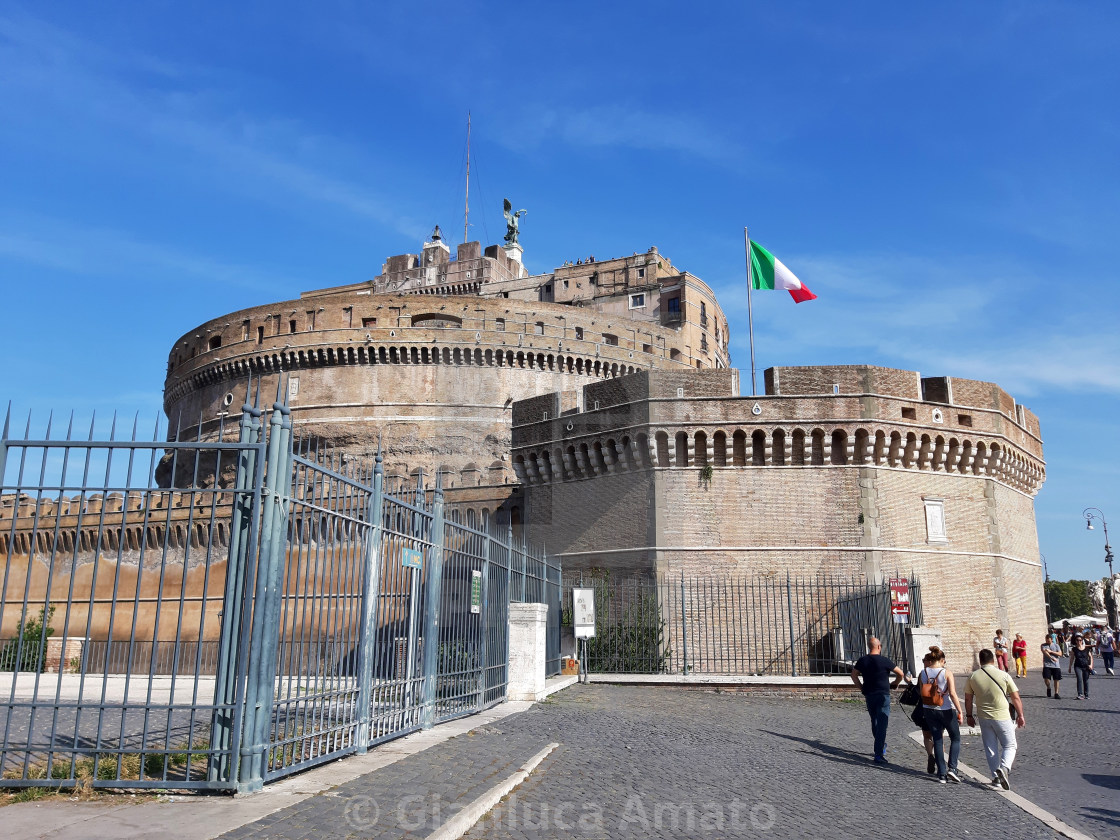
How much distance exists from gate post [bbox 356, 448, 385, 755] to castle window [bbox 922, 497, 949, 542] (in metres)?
15.9

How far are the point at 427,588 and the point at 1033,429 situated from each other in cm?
2087

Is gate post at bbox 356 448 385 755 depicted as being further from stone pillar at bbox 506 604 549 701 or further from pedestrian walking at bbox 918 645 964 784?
pedestrian walking at bbox 918 645 964 784

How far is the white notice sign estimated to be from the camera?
1457 centimetres

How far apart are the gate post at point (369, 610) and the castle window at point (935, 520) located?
15854mm

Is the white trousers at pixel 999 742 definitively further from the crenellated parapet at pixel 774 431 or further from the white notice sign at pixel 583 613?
the crenellated parapet at pixel 774 431

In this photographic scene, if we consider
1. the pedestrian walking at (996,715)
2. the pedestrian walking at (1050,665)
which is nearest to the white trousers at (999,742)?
the pedestrian walking at (996,715)

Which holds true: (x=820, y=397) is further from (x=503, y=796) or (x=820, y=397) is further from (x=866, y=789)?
(x=503, y=796)

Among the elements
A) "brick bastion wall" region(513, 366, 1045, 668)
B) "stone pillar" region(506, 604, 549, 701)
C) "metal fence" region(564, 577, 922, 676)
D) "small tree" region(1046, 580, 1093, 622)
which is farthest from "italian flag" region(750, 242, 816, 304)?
"small tree" region(1046, 580, 1093, 622)

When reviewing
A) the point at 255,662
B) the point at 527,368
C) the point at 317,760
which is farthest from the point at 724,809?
the point at 527,368

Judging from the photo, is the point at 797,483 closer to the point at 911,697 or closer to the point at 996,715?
the point at 911,697

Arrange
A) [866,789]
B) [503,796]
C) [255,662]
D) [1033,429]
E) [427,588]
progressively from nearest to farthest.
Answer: [255,662] < [503,796] < [866,789] < [427,588] < [1033,429]

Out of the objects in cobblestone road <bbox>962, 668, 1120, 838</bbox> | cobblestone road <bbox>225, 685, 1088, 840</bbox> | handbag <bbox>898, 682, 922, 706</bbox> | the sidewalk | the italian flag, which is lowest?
cobblestone road <bbox>962, 668, 1120, 838</bbox>

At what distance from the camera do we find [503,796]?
5.36 m

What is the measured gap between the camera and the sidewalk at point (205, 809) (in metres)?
→ 3.97
